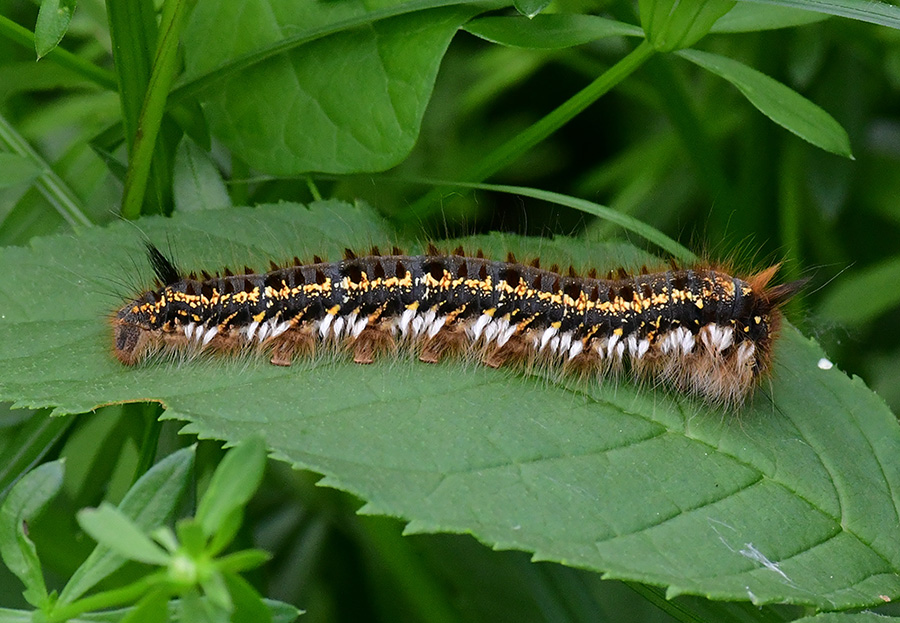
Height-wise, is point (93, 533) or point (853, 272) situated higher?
point (93, 533)

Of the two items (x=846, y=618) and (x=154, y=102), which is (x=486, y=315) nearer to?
(x=154, y=102)

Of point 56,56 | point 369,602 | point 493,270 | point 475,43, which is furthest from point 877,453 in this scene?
point 475,43


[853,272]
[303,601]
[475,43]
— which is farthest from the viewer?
[475,43]

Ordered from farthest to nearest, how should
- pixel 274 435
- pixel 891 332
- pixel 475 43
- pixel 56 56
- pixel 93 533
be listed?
pixel 475 43, pixel 891 332, pixel 56 56, pixel 274 435, pixel 93 533

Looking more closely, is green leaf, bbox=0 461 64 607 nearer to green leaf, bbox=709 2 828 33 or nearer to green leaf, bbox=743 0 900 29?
green leaf, bbox=743 0 900 29

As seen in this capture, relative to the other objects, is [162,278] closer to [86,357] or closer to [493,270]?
[86,357]

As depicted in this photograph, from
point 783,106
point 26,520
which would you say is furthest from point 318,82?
point 26,520

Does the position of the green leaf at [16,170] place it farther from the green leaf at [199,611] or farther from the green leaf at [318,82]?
the green leaf at [199,611]
